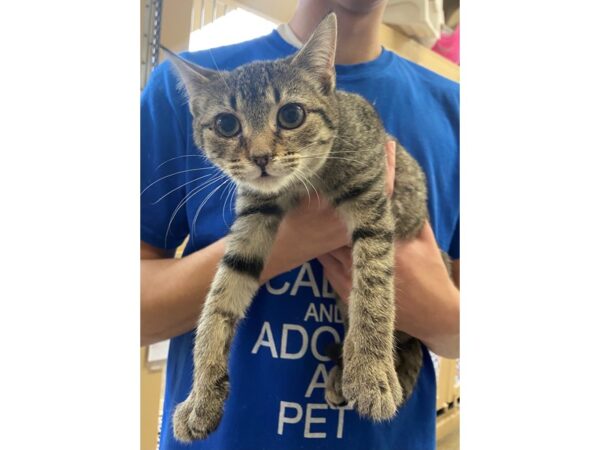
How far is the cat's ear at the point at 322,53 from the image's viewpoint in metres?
0.77

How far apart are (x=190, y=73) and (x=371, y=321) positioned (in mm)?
471

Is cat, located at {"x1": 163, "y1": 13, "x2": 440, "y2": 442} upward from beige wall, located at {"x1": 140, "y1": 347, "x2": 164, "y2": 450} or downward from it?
upward

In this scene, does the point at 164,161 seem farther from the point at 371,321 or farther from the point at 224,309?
the point at 371,321

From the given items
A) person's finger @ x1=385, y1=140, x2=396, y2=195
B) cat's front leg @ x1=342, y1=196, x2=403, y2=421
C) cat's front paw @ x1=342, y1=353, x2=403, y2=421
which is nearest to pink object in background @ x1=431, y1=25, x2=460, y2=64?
person's finger @ x1=385, y1=140, x2=396, y2=195

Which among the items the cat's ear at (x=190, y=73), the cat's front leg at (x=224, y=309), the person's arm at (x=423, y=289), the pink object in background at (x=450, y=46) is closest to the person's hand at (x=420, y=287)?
the person's arm at (x=423, y=289)

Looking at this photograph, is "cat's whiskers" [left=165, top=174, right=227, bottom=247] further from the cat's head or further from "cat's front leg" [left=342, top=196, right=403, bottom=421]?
"cat's front leg" [left=342, top=196, right=403, bottom=421]

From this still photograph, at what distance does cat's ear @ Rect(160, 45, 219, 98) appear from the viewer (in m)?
0.79

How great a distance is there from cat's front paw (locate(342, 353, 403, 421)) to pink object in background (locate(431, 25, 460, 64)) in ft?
1.74

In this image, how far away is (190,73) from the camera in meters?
0.79
